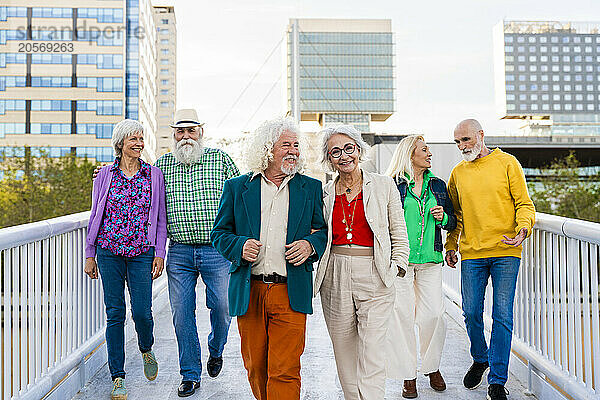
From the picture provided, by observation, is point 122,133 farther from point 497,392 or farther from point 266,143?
point 497,392

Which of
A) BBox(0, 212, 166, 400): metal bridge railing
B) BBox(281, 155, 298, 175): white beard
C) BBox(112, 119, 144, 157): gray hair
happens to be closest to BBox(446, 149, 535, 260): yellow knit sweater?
BBox(281, 155, 298, 175): white beard

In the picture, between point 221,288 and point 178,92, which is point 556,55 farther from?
point 221,288

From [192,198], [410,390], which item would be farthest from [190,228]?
[410,390]

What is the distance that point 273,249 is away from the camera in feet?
10.4

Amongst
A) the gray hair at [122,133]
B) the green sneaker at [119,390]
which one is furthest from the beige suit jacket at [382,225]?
the green sneaker at [119,390]

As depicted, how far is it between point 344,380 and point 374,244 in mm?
784

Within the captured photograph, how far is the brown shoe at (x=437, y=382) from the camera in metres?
4.26

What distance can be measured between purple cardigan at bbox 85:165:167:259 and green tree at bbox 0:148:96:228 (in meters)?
29.0

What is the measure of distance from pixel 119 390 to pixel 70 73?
3394 inches

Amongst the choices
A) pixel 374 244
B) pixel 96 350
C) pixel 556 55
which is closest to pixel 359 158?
pixel 374 244

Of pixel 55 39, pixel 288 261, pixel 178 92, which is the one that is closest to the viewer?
pixel 288 261

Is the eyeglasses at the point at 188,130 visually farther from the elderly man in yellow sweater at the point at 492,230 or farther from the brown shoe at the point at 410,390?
the brown shoe at the point at 410,390

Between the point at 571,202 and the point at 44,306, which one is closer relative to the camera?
the point at 44,306

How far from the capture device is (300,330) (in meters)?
3.17
